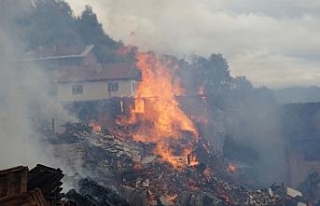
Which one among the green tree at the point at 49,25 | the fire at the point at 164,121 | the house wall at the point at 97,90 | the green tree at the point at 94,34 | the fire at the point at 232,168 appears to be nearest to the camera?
the fire at the point at 164,121

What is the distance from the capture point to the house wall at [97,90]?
Answer: 42781mm

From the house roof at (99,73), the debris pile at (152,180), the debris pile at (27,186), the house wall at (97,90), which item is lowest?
the debris pile at (152,180)

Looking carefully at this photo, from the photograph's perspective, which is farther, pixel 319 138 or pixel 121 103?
pixel 121 103

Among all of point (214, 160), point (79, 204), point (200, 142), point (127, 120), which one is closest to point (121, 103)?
point (127, 120)

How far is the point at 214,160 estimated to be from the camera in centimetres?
2803

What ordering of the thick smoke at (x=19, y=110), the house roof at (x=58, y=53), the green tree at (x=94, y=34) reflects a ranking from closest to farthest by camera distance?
the thick smoke at (x=19, y=110)
the house roof at (x=58, y=53)
the green tree at (x=94, y=34)

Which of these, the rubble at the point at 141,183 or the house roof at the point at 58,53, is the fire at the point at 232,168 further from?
the house roof at the point at 58,53

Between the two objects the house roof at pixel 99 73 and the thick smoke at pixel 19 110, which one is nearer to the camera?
the thick smoke at pixel 19 110

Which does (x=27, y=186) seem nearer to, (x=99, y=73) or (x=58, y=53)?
(x=99, y=73)

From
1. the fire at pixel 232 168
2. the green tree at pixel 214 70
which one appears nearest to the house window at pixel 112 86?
the green tree at pixel 214 70

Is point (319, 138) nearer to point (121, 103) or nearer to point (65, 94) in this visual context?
point (121, 103)

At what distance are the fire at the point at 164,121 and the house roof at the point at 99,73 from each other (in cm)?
354

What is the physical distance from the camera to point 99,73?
44469 millimetres

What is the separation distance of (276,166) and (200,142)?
569 centimetres
